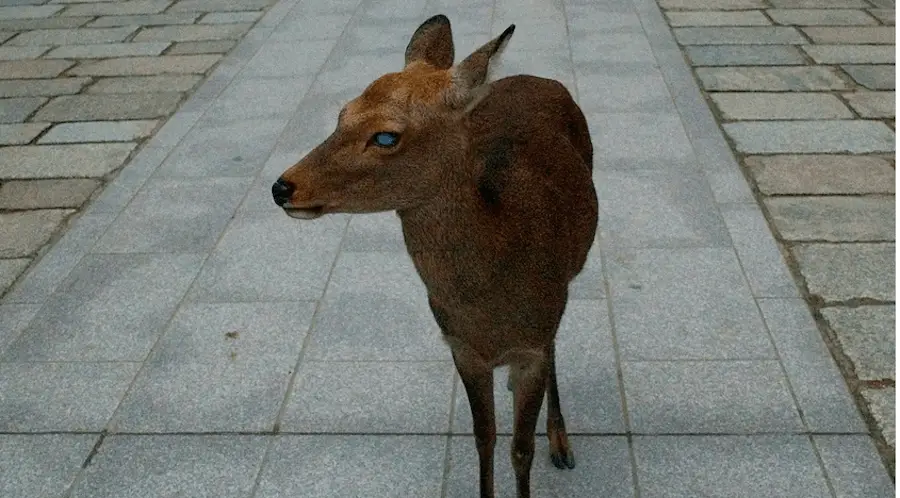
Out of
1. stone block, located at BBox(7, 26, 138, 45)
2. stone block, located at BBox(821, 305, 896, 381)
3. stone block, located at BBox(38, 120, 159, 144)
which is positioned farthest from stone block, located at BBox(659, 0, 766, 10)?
stone block, located at BBox(821, 305, 896, 381)

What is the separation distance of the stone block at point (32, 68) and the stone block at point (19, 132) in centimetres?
131

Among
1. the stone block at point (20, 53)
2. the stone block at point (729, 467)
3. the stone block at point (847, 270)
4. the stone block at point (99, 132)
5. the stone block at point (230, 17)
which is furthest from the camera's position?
the stone block at point (230, 17)

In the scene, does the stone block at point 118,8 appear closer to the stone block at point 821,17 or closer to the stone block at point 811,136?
the stone block at point 821,17

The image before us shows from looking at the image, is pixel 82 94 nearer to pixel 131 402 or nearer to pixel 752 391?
pixel 131 402

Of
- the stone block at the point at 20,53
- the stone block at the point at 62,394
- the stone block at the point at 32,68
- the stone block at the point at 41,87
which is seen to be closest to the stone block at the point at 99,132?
the stone block at the point at 41,87

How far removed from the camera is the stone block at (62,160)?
659 cm

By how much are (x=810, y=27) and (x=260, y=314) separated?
6.70 meters

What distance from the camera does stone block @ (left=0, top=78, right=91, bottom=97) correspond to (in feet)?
27.0

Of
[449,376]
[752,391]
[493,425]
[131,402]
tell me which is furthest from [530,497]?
[131,402]

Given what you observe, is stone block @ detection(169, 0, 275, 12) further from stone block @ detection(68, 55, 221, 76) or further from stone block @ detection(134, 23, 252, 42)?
stone block @ detection(68, 55, 221, 76)

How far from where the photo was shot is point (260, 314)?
15.7ft

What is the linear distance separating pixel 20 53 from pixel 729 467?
8.46m

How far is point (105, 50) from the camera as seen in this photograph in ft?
30.6

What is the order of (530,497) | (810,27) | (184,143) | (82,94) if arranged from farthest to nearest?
1. (810,27)
2. (82,94)
3. (184,143)
4. (530,497)
